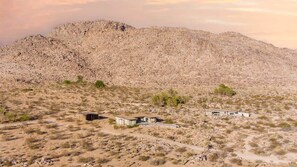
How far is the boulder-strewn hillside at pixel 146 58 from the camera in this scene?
4601 inches

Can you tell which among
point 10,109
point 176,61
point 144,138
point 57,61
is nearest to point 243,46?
point 176,61

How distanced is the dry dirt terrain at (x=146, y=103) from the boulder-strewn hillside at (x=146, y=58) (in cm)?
32

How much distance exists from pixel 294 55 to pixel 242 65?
49317mm

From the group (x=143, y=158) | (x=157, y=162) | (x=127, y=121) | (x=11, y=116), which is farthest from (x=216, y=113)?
(x=11, y=116)

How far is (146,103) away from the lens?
65.6 metres

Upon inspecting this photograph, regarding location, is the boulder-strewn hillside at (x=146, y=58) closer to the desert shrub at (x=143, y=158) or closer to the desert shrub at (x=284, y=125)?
the desert shrub at (x=284, y=125)

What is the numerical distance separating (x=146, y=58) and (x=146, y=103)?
70114mm

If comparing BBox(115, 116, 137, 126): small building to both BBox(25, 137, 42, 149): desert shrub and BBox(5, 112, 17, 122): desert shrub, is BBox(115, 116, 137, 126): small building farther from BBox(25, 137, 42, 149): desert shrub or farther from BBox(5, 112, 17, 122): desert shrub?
BBox(5, 112, 17, 122): desert shrub

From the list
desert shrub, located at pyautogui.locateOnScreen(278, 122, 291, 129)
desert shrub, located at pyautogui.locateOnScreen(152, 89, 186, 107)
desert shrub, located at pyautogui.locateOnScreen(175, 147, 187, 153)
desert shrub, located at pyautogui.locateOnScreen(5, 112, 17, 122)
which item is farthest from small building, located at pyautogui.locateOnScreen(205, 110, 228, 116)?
desert shrub, located at pyautogui.locateOnScreen(5, 112, 17, 122)

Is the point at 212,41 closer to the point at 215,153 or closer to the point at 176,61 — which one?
the point at 176,61

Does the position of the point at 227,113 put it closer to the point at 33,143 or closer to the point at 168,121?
the point at 168,121

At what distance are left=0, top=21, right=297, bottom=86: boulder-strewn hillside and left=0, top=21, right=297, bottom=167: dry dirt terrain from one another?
0.32 metres

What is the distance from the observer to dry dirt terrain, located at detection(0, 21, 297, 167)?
33.6m

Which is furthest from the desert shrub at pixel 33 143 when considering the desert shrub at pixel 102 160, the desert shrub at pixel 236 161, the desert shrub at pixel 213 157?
the desert shrub at pixel 236 161
